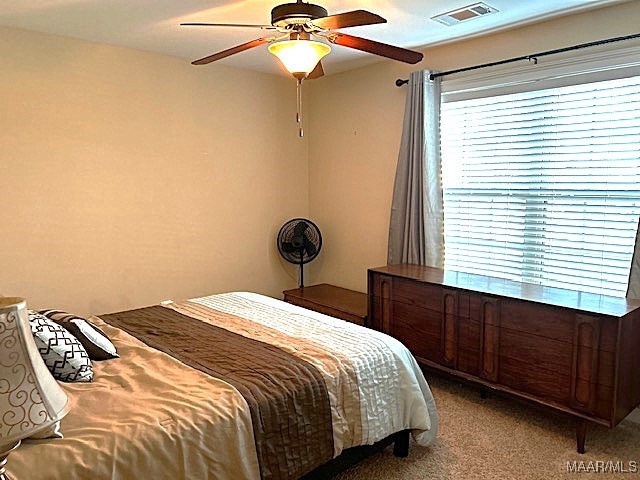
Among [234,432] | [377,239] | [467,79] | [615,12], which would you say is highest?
[615,12]

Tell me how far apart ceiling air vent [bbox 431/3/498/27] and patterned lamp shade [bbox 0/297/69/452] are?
8.86 ft

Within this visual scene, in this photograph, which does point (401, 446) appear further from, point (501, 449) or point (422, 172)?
point (422, 172)

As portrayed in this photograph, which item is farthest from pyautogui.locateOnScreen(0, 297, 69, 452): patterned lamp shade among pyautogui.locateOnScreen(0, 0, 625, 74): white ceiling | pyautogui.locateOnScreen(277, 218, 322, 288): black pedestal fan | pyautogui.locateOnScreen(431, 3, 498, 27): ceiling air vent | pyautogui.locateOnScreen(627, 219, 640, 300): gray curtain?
pyautogui.locateOnScreen(277, 218, 322, 288): black pedestal fan

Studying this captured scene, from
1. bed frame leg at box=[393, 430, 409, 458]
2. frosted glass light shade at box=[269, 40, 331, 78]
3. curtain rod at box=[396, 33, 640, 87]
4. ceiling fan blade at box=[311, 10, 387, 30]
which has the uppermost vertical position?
curtain rod at box=[396, 33, 640, 87]

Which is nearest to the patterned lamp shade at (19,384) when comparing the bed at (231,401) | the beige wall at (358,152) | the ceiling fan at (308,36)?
the bed at (231,401)

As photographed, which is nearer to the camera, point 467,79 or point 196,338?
point 196,338

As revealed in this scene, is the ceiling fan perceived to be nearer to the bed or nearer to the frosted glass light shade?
the frosted glass light shade

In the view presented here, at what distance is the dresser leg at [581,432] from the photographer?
2539 millimetres

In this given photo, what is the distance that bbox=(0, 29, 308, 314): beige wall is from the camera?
329cm

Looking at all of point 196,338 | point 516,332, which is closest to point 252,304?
point 196,338

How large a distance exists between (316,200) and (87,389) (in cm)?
323

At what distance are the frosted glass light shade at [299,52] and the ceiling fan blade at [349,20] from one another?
9 centimetres

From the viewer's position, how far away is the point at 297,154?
4793 mm

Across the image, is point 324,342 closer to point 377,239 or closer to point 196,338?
point 196,338
